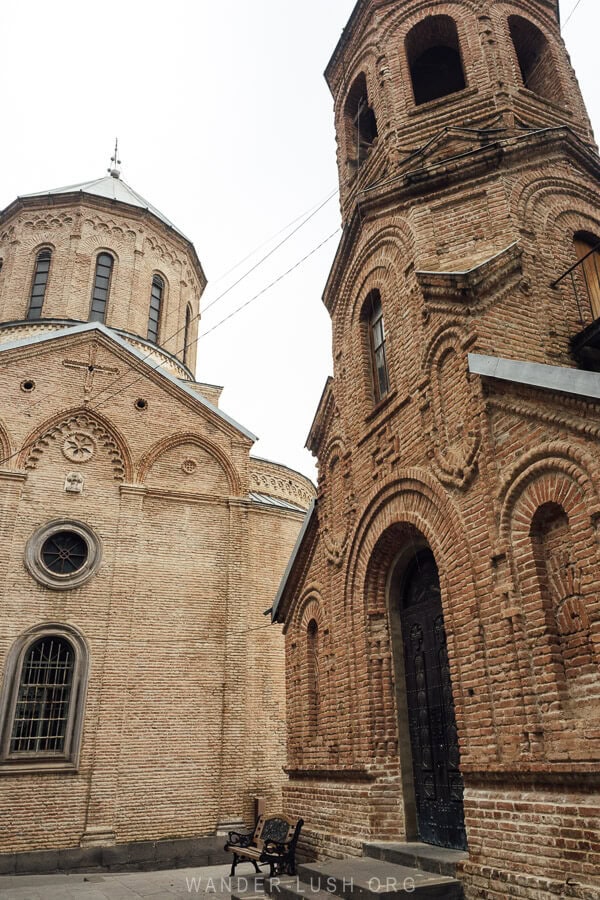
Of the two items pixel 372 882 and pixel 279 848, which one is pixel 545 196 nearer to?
pixel 372 882

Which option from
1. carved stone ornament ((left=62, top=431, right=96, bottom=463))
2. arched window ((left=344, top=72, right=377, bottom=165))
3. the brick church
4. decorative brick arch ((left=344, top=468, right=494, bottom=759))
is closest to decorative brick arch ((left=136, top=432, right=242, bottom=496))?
carved stone ornament ((left=62, top=431, right=96, bottom=463))

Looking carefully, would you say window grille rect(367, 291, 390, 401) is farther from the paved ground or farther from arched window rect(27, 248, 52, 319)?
arched window rect(27, 248, 52, 319)

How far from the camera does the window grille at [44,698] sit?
10977 millimetres

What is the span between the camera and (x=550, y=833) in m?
4.40

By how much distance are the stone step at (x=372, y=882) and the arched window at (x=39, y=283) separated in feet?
50.6

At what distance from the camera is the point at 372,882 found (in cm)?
514

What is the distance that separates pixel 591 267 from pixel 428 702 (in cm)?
507

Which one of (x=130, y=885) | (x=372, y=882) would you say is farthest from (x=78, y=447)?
(x=372, y=882)

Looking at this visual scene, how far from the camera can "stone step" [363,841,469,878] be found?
17.4 ft

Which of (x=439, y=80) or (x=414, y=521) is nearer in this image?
(x=414, y=521)

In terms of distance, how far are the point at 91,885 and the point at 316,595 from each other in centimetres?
518

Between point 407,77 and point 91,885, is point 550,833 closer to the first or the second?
point 91,885

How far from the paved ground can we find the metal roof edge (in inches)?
229

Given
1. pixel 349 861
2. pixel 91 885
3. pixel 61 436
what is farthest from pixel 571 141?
pixel 91 885
